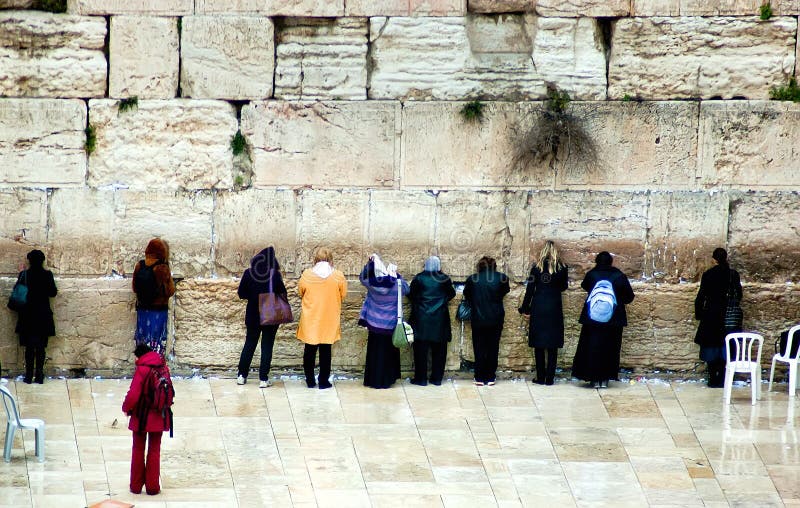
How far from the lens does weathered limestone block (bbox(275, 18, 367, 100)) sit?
1323 centimetres

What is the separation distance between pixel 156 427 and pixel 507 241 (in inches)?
171

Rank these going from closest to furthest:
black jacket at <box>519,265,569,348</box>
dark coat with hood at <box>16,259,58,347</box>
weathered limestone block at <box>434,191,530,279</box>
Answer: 1. dark coat with hood at <box>16,259,58,347</box>
2. black jacket at <box>519,265,569,348</box>
3. weathered limestone block at <box>434,191,530,279</box>

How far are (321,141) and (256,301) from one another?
155cm

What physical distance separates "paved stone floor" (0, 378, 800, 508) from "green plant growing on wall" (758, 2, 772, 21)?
10.8 ft

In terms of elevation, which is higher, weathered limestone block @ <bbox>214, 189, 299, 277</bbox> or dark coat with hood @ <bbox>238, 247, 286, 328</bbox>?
weathered limestone block @ <bbox>214, 189, 299, 277</bbox>

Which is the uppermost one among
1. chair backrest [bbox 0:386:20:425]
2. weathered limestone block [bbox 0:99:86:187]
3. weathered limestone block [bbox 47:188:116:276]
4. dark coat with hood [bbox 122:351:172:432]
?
weathered limestone block [bbox 0:99:86:187]

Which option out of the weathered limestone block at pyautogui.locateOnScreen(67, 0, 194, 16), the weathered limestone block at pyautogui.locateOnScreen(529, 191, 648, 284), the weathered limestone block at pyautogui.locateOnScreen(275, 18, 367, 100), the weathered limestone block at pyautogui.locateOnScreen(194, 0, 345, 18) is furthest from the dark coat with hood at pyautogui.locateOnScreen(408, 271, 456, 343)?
the weathered limestone block at pyautogui.locateOnScreen(67, 0, 194, 16)

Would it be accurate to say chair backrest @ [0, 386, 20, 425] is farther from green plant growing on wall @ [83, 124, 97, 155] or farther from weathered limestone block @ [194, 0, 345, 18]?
weathered limestone block @ [194, 0, 345, 18]

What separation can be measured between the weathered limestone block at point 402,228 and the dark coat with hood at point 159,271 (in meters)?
1.76

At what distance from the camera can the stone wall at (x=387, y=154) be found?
13156 millimetres

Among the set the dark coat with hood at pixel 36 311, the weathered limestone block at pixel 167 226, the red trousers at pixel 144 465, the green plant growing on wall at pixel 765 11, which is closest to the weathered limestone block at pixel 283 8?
the weathered limestone block at pixel 167 226

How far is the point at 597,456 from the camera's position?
37.4 feet

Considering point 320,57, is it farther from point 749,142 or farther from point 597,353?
point 749,142

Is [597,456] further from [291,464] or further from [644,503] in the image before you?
[291,464]
